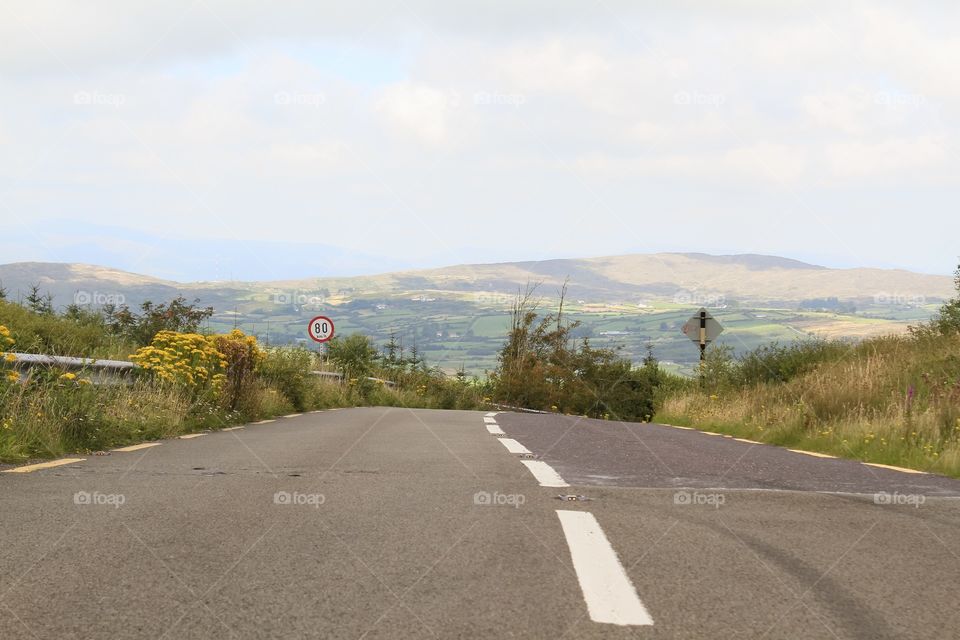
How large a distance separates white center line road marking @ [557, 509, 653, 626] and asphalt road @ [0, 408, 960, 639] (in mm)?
15

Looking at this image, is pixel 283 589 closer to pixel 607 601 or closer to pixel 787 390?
pixel 607 601

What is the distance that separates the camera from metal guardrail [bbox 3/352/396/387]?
1059cm

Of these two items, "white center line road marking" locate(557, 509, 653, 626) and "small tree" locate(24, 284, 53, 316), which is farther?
"small tree" locate(24, 284, 53, 316)

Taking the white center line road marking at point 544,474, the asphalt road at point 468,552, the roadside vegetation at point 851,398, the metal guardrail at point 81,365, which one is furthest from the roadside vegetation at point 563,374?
the asphalt road at point 468,552

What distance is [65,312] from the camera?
2564cm

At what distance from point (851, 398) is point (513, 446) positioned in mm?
6410

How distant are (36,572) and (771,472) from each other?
21.8 feet

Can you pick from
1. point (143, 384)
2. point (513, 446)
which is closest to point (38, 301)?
point (143, 384)

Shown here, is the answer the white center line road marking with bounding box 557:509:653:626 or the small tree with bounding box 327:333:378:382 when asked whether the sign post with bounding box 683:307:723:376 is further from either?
the white center line road marking with bounding box 557:509:653:626

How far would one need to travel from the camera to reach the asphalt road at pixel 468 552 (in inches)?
142

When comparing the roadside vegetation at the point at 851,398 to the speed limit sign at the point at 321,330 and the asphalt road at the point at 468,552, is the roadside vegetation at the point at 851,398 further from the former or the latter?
the speed limit sign at the point at 321,330

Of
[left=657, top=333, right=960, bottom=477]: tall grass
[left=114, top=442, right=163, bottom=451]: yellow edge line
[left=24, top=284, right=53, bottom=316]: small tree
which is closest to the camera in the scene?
[left=114, top=442, right=163, bottom=451]: yellow edge line

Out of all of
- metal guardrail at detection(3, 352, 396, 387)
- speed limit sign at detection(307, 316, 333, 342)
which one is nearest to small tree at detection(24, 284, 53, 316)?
speed limit sign at detection(307, 316, 333, 342)

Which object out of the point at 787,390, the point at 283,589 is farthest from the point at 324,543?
the point at 787,390
